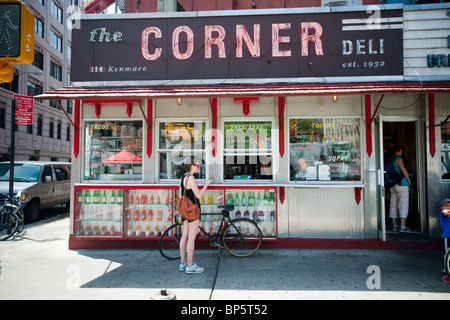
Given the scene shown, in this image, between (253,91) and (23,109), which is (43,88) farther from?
(253,91)

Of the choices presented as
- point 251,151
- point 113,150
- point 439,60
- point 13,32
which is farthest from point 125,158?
point 439,60

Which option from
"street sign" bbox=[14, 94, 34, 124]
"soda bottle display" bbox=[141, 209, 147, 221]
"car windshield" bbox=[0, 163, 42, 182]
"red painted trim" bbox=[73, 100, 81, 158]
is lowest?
"soda bottle display" bbox=[141, 209, 147, 221]

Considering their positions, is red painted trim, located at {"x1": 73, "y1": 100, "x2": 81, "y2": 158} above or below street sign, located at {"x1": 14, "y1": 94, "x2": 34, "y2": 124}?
below

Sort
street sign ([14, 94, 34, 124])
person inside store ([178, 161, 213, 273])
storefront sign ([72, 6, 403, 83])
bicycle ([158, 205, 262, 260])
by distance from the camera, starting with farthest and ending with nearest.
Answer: street sign ([14, 94, 34, 124]), storefront sign ([72, 6, 403, 83]), bicycle ([158, 205, 262, 260]), person inside store ([178, 161, 213, 273])

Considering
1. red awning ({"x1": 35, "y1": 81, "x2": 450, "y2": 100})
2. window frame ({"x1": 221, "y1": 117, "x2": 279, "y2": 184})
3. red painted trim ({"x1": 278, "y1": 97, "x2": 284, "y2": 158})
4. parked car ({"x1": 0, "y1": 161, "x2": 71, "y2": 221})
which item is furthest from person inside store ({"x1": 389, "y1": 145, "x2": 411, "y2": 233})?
parked car ({"x1": 0, "y1": 161, "x2": 71, "y2": 221})

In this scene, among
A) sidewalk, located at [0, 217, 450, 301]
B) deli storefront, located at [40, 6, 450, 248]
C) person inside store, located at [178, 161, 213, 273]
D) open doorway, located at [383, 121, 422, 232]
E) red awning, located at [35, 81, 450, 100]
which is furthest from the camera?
open doorway, located at [383, 121, 422, 232]

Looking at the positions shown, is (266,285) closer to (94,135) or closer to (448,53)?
(94,135)

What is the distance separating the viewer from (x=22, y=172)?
1041 centimetres

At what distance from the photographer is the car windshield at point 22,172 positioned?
10.1 m

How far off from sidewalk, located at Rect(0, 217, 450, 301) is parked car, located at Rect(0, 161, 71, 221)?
340 centimetres

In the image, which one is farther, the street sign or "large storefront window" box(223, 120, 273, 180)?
the street sign

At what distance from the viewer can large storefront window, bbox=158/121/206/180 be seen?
23.2ft

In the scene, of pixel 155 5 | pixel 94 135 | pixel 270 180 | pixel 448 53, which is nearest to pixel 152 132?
pixel 94 135

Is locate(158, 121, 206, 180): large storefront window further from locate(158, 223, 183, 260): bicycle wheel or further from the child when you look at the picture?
the child
